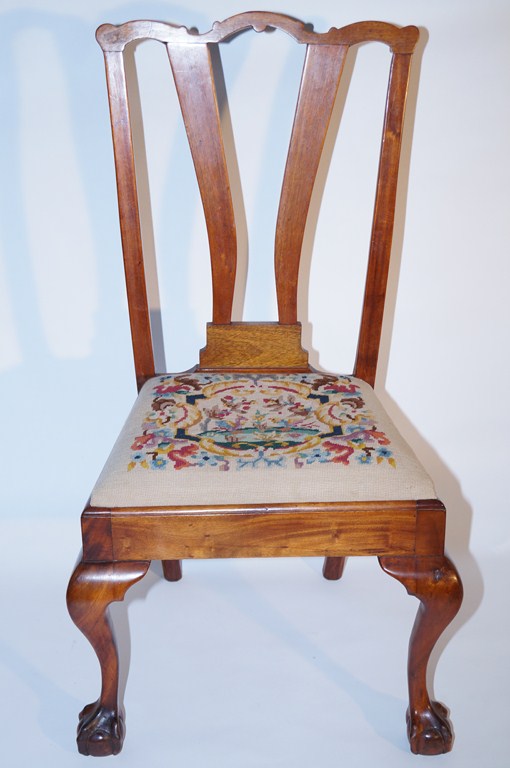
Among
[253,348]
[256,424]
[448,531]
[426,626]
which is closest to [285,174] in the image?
[253,348]

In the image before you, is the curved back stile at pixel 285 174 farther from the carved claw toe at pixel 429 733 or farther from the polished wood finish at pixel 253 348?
the carved claw toe at pixel 429 733

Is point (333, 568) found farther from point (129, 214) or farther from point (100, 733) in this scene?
point (129, 214)

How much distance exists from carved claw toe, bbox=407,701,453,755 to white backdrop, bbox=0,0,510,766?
226 mm

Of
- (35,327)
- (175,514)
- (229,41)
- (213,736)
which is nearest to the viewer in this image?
(175,514)

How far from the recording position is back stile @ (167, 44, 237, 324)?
1.40 metres

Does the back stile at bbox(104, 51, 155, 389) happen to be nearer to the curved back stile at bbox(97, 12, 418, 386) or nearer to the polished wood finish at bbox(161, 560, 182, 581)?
the curved back stile at bbox(97, 12, 418, 386)

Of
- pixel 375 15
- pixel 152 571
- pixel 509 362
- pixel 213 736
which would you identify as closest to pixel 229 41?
pixel 375 15

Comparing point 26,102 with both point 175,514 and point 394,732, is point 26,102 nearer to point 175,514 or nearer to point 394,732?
point 175,514

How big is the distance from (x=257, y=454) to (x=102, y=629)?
34 cm

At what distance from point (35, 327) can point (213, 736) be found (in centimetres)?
85

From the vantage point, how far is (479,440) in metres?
1.91

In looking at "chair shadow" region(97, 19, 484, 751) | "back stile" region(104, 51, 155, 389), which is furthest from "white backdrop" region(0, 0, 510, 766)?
"back stile" region(104, 51, 155, 389)

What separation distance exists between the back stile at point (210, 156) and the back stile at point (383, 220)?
0.24 meters

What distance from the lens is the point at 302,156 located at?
145cm
